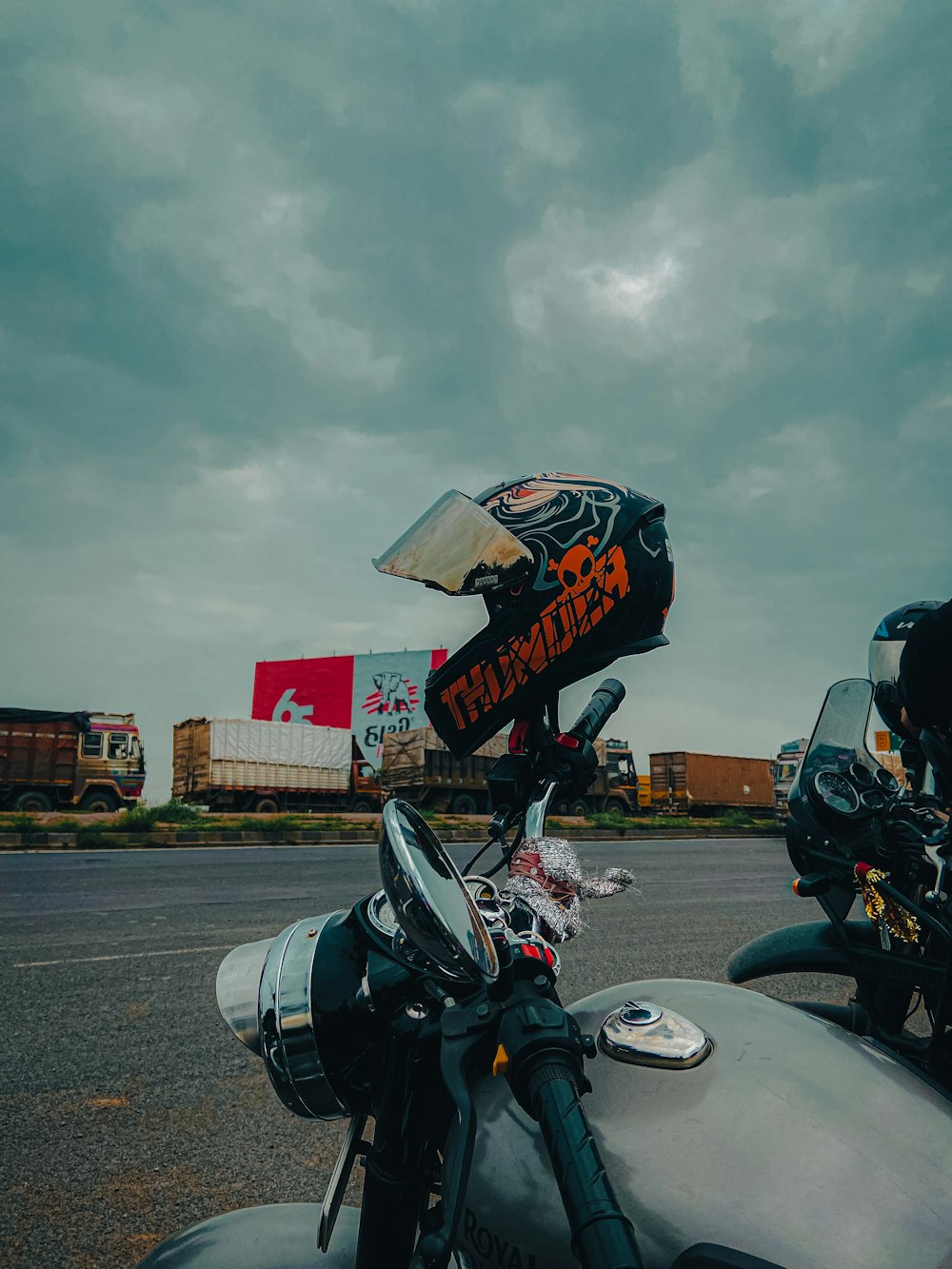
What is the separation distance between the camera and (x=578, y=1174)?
2.05 ft

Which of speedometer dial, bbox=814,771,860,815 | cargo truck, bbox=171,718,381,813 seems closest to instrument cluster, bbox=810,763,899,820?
speedometer dial, bbox=814,771,860,815

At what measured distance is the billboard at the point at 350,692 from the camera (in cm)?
3581

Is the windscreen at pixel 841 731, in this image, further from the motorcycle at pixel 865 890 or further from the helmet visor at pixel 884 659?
the helmet visor at pixel 884 659

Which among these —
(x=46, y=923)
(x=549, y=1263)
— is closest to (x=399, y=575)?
(x=549, y=1263)

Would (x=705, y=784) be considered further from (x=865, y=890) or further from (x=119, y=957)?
(x=865, y=890)

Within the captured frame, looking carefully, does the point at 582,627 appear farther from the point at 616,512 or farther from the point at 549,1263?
the point at 549,1263

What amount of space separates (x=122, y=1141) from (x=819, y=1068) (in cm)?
293

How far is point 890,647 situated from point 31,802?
24198 millimetres

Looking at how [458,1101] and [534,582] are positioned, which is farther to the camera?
[534,582]

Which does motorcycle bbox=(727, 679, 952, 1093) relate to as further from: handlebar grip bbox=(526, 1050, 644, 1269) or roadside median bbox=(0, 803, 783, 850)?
roadside median bbox=(0, 803, 783, 850)

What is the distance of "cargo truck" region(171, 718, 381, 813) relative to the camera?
27.9m

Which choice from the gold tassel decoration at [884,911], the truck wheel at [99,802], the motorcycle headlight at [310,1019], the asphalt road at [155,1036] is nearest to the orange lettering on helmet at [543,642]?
the motorcycle headlight at [310,1019]

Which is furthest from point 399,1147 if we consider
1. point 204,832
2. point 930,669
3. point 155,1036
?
point 204,832

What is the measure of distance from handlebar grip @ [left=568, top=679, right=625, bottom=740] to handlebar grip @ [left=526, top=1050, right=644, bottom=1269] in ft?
2.37
